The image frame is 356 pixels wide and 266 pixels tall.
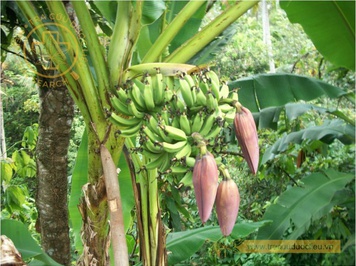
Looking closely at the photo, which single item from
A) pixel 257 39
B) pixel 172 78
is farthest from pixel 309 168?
pixel 257 39

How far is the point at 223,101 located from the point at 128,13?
1.08 feet

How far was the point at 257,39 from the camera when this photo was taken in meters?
6.00

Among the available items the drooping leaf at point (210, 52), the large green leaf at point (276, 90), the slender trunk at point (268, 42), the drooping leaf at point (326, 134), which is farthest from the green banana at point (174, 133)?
the slender trunk at point (268, 42)

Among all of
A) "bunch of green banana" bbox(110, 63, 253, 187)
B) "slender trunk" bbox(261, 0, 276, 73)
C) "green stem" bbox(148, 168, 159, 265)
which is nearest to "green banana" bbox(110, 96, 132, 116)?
"bunch of green banana" bbox(110, 63, 253, 187)

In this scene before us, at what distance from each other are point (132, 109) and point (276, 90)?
87 cm

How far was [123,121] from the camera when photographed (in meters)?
0.99

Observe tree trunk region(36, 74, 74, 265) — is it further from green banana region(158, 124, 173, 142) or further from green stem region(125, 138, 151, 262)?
green banana region(158, 124, 173, 142)

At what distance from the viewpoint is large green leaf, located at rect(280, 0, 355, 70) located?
153cm

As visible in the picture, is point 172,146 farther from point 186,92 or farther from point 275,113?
point 275,113

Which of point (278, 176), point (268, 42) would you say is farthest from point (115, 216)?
point (268, 42)

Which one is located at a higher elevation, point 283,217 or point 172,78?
point 172,78

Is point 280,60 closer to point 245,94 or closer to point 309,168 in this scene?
point 309,168

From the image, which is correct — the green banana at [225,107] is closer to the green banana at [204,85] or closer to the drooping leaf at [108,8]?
the green banana at [204,85]

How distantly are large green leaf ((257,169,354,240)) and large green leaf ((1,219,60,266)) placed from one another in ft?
2.91
